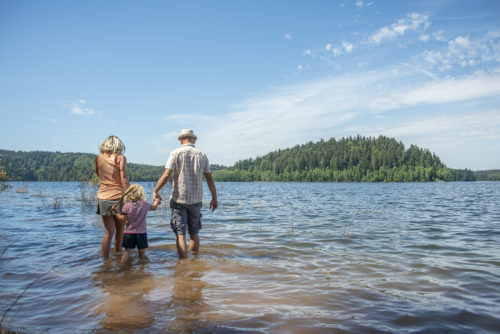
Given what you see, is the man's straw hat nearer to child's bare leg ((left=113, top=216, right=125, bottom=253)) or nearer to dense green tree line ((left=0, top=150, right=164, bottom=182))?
child's bare leg ((left=113, top=216, right=125, bottom=253))

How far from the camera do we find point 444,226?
40.7ft

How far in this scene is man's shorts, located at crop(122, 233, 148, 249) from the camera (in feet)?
21.6

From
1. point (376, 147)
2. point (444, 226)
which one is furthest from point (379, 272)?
point (376, 147)

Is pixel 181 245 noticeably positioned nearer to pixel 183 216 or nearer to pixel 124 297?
pixel 183 216

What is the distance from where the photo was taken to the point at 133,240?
662 cm

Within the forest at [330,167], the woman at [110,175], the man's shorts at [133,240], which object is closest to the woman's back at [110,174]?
the woman at [110,175]

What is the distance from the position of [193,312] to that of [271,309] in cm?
106

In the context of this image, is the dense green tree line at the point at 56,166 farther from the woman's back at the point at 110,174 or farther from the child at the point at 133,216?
the child at the point at 133,216

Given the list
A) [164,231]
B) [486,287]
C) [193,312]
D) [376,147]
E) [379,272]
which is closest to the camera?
[193,312]

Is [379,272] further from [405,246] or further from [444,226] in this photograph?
[444,226]

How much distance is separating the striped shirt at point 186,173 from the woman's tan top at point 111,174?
3.22 ft

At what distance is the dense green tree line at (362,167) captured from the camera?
14850 cm

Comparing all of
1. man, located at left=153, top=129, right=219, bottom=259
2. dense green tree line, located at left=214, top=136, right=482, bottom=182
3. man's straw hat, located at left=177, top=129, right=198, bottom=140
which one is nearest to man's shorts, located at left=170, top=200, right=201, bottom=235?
man, located at left=153, top=129, right=219, bottom=259

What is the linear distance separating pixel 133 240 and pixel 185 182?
1687 millimetres
